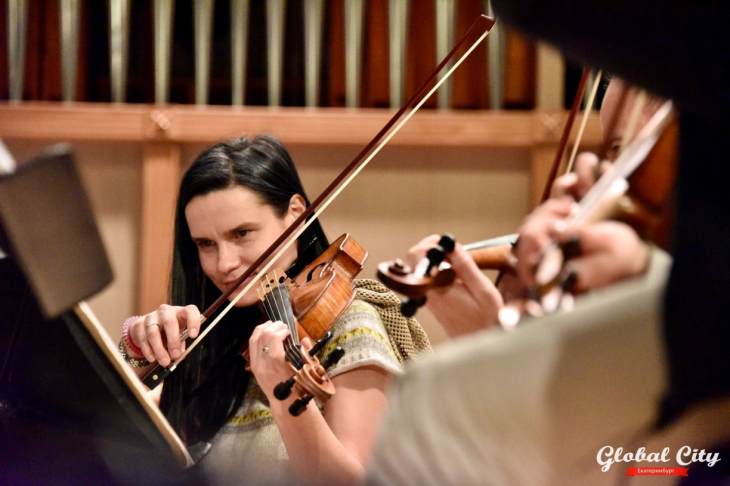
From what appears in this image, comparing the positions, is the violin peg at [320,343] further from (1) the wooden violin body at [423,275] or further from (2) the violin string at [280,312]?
(1) the wooden violin body at [423,275]

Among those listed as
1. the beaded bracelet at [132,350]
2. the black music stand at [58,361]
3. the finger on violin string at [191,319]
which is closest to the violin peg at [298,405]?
the black music stand at [58,361]

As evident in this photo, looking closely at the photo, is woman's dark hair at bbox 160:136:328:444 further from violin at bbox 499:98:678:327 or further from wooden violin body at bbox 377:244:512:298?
violin at bbox 499:98:678:327

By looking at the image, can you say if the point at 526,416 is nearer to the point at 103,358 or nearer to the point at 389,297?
the point at 103,358

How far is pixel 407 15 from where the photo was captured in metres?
3.24

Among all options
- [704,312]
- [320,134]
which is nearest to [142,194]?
[320,134]

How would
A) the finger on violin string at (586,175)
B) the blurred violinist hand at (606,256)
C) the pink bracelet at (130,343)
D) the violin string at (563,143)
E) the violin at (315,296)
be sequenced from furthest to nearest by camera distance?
the pink bracelet at (130,343)
the violin at (315,296)
the violin string at (563,143)
the finger on violin string at (586,175)
the blurred violinist hand at (606,256)


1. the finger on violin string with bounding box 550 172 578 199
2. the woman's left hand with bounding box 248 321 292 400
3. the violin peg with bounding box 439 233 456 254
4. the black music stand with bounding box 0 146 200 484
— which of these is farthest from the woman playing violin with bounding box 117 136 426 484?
the finger on violin string with bounding box 550 172 578 199

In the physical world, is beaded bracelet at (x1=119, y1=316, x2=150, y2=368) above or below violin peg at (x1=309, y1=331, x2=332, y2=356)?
below

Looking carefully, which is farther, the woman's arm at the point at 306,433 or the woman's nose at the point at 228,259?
the woman's nose at the point at 228,259

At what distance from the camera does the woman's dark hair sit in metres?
1.67

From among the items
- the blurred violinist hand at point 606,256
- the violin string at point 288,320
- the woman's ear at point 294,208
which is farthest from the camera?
the woman's ear at point 294,208

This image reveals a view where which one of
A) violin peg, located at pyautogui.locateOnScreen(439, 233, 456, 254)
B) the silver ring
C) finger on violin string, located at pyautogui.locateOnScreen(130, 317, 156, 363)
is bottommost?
finger on violin string, located at pyautogui.locateOnScreen(130, 317, 156, 363)

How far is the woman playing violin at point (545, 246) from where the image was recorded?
0.84m

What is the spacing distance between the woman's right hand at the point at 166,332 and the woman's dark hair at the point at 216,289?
13 cm
